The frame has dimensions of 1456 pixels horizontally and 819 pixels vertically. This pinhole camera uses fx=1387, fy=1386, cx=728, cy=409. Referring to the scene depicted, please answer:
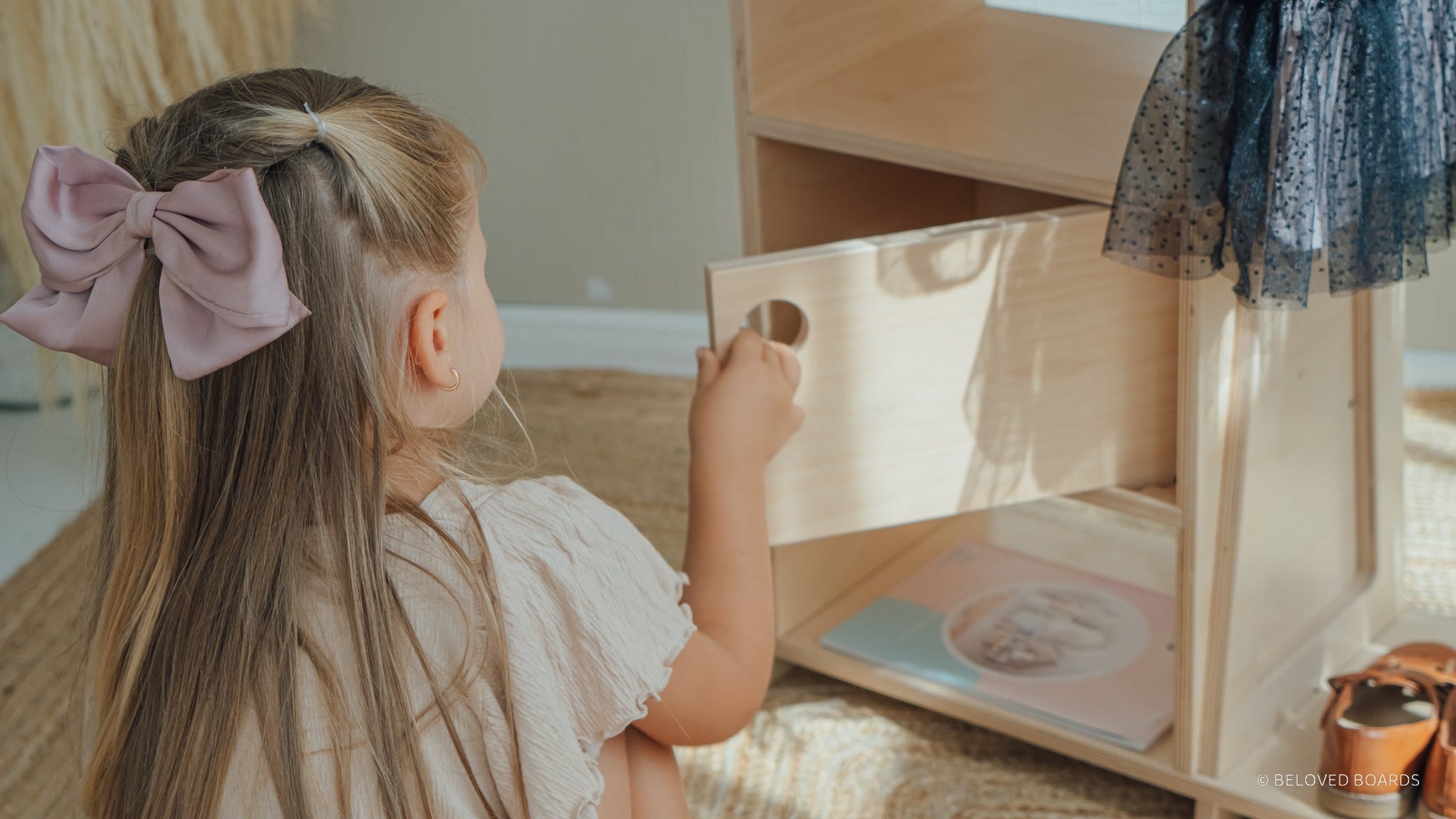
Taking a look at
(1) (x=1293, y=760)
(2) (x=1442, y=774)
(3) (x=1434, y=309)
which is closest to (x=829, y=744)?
(1) (x=1293, y=760)

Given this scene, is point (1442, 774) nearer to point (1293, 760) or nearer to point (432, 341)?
point (1293, 760)

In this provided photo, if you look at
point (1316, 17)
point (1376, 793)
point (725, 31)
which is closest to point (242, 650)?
point (1316, 17)

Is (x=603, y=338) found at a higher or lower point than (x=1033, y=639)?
higher

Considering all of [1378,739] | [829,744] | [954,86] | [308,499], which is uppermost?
[954,86]

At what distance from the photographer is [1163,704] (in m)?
1.12

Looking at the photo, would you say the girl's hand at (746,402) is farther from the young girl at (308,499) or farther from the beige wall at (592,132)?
the beige wall at (592,132)

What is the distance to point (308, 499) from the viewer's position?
25.9 inches

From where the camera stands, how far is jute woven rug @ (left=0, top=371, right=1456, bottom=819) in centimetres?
110

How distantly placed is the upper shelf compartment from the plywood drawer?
0.23ft

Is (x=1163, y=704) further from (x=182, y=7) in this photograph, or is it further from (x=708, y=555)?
(x=182, y=7)

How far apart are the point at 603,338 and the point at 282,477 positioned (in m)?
1.17

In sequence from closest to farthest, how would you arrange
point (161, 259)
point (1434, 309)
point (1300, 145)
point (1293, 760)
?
point (161, 259) → point (1300, 145) → point (1293, 760) → point (1434, 309)

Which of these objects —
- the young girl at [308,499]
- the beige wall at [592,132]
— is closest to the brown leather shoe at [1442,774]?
the young girl at [308,499]

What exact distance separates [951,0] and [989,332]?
418 millimetres
